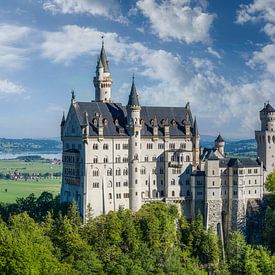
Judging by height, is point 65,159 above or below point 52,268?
above

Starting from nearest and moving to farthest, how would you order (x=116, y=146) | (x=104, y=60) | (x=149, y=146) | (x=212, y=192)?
(x=116, y=146) < (x=149, y=146) < (x=212, y=192) < (x=104, y=60)

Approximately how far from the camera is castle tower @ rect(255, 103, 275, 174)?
436 ft

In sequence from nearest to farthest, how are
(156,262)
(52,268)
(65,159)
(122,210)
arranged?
1. (52,268)
2. (156,262)
3. (122,210)
4. (65,159)

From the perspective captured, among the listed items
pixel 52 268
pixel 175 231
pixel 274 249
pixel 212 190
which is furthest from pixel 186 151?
pixel 52 268

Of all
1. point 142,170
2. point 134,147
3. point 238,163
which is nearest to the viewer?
point 134,147

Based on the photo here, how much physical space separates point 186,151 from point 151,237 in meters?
22.0

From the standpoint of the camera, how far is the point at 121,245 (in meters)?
107

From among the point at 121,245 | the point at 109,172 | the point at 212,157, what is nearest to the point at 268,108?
the point at 212,157

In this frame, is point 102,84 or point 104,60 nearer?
point 102,84

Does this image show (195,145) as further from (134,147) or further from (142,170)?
(134,147)

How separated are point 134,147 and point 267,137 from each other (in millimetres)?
31089

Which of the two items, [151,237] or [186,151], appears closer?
[151,237]

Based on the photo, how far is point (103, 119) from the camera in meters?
118

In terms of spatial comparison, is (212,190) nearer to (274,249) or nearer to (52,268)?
(274,249)
